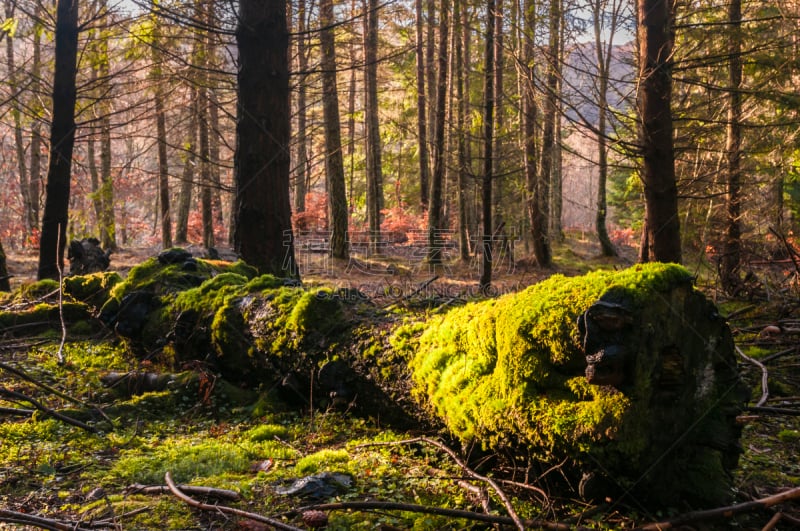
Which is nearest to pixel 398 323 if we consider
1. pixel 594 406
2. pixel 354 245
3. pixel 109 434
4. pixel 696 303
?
pixel 594 406

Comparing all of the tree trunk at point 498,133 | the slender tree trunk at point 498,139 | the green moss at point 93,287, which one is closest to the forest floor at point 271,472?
the green moss at point 93,287

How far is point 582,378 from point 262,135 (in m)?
5.63

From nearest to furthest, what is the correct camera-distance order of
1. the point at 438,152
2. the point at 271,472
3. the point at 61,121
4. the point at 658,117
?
the point at 271,472, the point at 658,117, the point at 61,121, the point at 438,152

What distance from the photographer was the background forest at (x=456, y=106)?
666 centimetres

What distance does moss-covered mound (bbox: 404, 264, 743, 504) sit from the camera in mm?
2430

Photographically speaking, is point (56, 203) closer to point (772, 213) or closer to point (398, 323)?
point (398, 323)

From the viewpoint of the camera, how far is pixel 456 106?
20906 millimetres

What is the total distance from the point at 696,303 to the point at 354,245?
20207mm

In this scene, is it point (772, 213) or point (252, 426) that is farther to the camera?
point (772, 213)

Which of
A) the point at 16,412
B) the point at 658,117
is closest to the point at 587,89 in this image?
the point at 658,117

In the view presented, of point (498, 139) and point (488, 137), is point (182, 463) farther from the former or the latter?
point (498, 139)

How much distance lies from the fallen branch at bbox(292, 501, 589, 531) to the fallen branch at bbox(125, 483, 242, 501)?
384mm

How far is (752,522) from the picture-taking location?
8.23 feet

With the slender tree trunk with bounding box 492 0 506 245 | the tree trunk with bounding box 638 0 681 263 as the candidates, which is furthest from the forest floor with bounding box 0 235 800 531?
the slender tree trunk with bounding box 492 0 506 245
